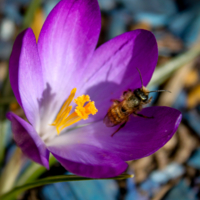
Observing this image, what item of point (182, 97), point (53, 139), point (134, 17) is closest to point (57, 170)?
point (53, 139)

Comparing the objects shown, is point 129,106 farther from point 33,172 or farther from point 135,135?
point 33,172

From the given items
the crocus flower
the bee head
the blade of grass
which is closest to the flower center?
the crocus flower

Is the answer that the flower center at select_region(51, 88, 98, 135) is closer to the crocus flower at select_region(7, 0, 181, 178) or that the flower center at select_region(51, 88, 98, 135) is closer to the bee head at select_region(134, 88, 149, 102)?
the crocus flower at select_region(7, 0, 181, 178)

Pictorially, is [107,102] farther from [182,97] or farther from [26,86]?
[182,97]

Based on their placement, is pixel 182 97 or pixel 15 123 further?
pixel 182 97

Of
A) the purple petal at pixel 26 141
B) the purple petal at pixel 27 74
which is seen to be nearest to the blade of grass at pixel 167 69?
the purple petal at pixel 27 74

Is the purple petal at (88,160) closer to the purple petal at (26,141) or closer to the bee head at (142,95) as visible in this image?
the purple petal at (26,141)
